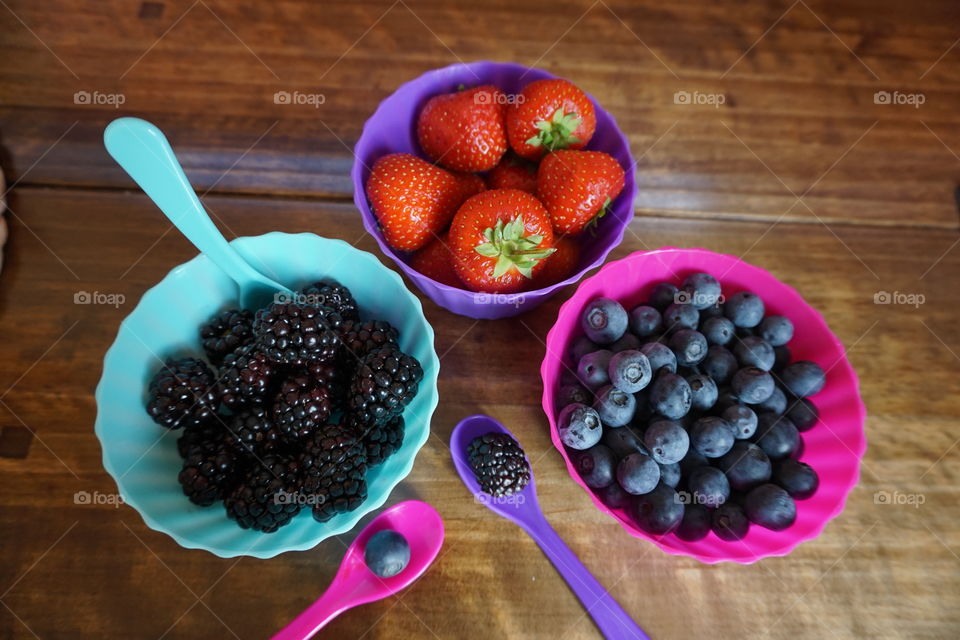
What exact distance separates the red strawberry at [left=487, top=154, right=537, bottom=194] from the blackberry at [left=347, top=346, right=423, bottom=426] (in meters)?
0.42

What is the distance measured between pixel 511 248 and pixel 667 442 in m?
0.39

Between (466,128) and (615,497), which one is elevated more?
(466,128)

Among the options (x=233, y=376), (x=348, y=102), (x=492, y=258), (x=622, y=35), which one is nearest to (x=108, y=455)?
(x=233, y=376)

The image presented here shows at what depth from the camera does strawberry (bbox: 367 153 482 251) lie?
93cm

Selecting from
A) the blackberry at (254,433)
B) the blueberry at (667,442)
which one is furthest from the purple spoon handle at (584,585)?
the blackberry at (254,433)

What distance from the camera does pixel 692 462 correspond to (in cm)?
88

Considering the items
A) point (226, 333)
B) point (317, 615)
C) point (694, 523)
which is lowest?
point (317, 615)

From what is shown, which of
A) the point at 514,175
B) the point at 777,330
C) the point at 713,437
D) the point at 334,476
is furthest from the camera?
the point at 514,175

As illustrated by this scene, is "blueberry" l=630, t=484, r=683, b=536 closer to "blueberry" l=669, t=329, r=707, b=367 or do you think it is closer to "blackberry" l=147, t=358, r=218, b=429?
"blueberry" l=669, t=329, r=707, b=367

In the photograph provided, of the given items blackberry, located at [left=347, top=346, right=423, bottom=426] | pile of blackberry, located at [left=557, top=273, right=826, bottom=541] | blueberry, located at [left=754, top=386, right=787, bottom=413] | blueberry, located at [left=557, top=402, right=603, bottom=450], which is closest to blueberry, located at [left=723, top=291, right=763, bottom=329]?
pile of blackberry, located at [left=557, top=273, right=826, bottom=541]

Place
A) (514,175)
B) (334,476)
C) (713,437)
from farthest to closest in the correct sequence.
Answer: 1. (514,175)
2. (713,437)
3. (334,476)

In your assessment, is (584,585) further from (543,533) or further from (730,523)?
(730,523)

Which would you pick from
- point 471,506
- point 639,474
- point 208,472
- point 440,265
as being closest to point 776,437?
point 639,474

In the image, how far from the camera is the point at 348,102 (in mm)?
1270
